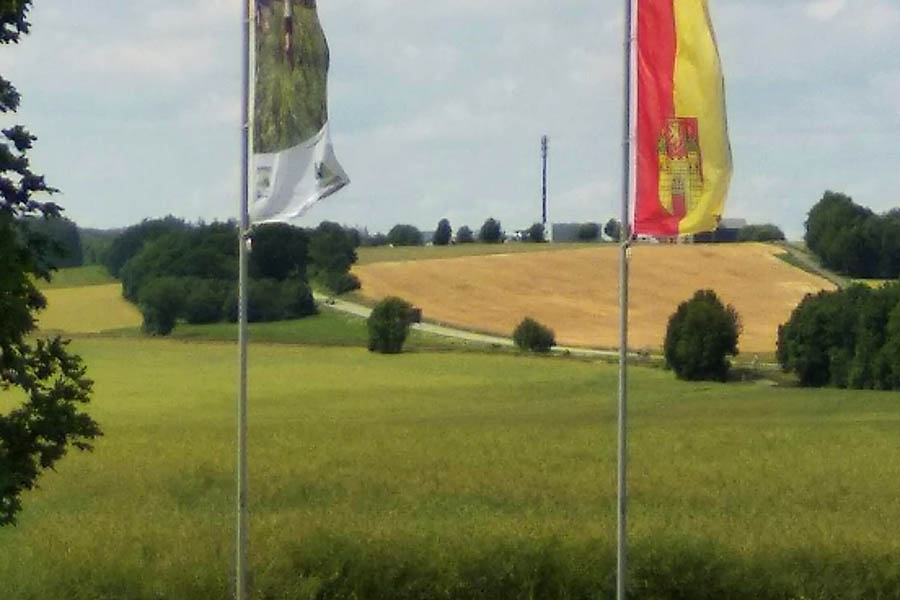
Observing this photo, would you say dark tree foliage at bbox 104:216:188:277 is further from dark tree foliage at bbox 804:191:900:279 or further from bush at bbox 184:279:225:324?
dark tree foliage at bbox 804:191:900:279

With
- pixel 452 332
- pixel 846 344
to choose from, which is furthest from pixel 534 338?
pixel 846 344

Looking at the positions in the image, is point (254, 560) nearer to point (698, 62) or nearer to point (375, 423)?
point (698, 62)

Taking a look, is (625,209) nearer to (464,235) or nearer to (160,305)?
(160,305)

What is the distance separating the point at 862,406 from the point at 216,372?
72.1 ft

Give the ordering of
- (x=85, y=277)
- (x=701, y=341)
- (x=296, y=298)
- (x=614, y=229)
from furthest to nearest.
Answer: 1. (x=85, y=277)
2. (x=296, y=298)
3. (x=701, y=341)
4. (x=614, y=229)

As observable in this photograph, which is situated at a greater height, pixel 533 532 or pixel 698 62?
pixel 698 62

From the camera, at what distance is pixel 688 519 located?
78.6ft

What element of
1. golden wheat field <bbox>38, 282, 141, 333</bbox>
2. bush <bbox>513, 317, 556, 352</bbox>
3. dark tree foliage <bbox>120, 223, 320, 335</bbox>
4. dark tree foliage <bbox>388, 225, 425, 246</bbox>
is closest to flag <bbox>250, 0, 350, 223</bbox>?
dark tree foliage <bbox>120, 223, 320, 335</bbox>

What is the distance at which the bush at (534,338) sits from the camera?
73.8 meters

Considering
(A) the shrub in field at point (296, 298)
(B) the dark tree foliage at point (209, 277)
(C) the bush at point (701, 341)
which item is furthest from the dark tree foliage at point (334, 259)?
(C) the bush at point (701, 341)

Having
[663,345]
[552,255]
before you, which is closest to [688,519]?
[663,345]

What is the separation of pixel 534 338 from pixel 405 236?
4797cm

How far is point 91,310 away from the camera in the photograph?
251 feet

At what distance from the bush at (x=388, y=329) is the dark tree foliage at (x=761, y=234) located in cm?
3182
